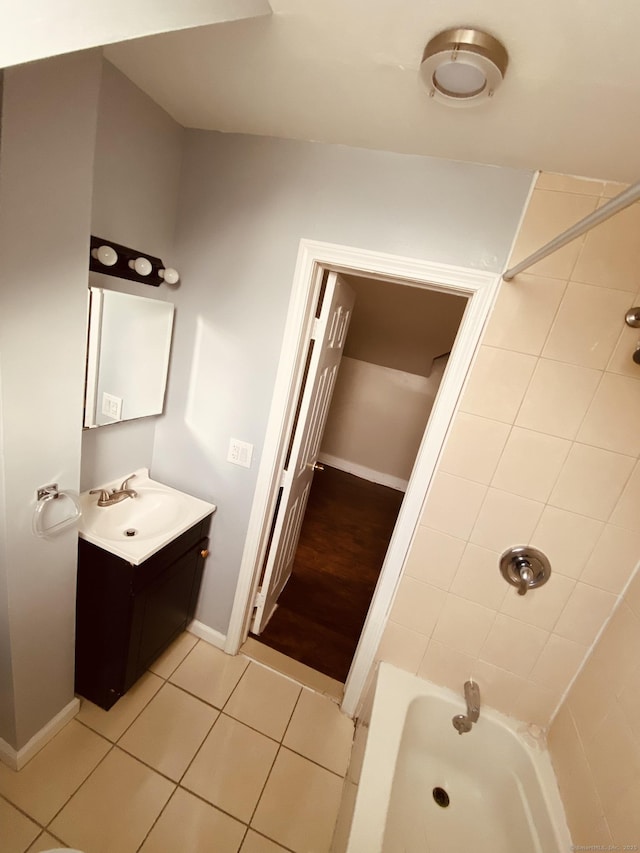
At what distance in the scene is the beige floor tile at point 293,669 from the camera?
5.79 feet

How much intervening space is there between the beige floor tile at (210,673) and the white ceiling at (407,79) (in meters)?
2.32

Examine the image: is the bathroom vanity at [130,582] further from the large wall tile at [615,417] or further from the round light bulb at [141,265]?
the large wall tile at [615,417]

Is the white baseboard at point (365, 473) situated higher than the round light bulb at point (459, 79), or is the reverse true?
the round light bulb at point (459, 79)

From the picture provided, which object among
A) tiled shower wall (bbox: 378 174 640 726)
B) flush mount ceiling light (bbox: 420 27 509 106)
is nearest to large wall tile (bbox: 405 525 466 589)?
tiled shower wall (bbox: 378 174 640 726)

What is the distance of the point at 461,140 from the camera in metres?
1.00

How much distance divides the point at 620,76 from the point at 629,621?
1.46 meters

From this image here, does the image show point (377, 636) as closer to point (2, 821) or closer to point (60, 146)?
point (2, 821)

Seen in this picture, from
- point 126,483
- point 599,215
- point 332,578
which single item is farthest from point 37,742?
point 599,215

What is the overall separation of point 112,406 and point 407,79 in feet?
4.54

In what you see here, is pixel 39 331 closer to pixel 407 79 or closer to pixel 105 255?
pixel 105 255

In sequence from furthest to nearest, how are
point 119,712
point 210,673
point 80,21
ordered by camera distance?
point 210,673 < point 119,712 < point 80,21

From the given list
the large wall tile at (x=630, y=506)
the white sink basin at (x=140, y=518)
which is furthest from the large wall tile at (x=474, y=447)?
the white sink basin at (x=140, y=518)

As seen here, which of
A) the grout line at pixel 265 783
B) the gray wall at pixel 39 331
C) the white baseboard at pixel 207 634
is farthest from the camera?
the white baseboard at pixel 207 634

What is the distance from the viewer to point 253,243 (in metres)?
1.36
